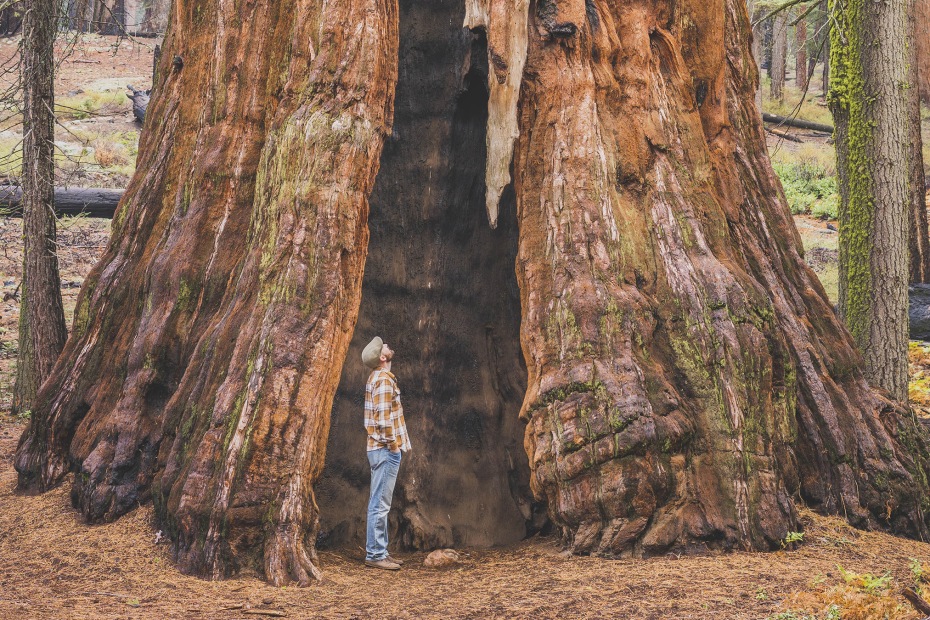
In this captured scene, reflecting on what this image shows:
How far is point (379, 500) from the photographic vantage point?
608 cm

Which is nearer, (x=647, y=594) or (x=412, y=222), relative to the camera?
(x=647, y=594)

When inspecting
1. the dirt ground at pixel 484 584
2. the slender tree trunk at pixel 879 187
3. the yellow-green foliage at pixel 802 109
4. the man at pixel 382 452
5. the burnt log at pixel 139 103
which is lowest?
the dirt ground at pixel 484 584

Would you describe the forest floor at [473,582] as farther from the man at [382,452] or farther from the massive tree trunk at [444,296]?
the massive tree trunk at [444,296]

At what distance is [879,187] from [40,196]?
9.87 m

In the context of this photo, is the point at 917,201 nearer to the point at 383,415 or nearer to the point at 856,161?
the point at 856,161

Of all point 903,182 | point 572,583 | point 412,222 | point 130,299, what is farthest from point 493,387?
point 903,182

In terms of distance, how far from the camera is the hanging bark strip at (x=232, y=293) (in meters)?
5.53

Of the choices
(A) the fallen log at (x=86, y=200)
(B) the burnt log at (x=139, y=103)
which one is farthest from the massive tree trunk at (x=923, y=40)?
(B) the burnt log at (x=139, y=103)

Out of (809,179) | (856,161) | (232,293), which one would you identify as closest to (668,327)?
(232,293)

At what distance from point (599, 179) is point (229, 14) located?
3542 millimetres

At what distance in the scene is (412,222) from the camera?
25.2 feet

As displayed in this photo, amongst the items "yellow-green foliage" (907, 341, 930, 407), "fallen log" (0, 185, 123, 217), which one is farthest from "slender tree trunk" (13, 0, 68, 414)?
"yellow-green foliage" (907, 341, 930, 407)

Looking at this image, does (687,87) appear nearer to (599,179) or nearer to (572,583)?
(599,179)

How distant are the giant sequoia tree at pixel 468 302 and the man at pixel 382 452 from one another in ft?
1.21
